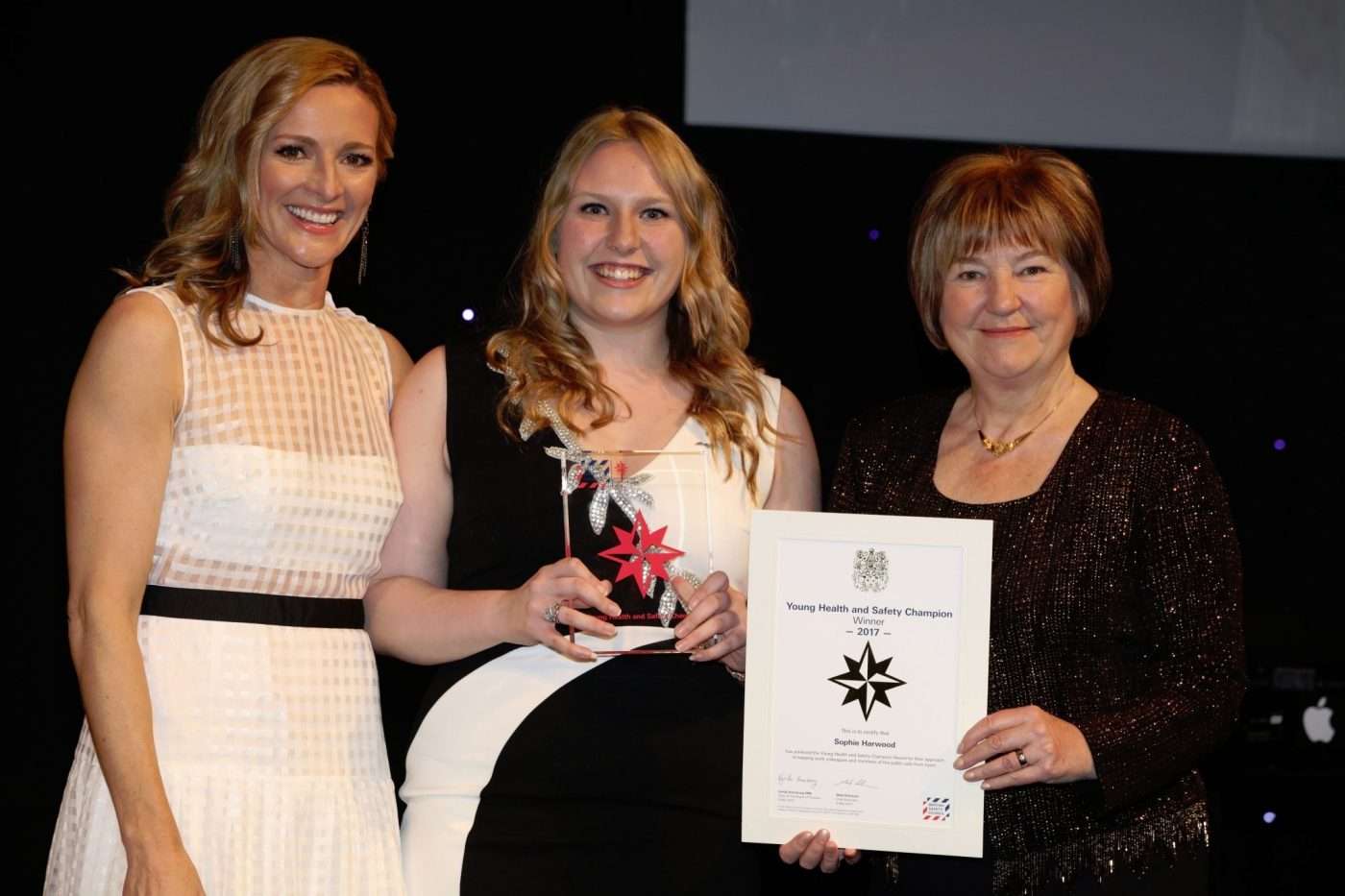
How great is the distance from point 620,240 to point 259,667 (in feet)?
2.89

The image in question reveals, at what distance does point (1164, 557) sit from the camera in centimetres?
216

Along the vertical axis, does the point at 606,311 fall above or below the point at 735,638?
above

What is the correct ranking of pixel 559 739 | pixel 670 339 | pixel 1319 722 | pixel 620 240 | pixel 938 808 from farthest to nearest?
pixel 1319 722 → pixel 670 339 → pixel 620 240 → pixel 559 739 → pixel 938 808

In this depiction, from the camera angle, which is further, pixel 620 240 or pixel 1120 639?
pixel 620 240

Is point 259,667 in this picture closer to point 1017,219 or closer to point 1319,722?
point 1017,219

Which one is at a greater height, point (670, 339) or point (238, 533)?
point (670, 339)

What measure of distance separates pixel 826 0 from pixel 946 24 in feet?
1.03

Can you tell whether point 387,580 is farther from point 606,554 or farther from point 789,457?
point 789,457

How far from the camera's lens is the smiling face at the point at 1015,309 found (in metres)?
2.28

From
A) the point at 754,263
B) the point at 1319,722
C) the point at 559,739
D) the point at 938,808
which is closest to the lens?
the point at 938,808

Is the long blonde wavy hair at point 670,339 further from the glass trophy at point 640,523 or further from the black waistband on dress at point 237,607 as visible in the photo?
the black waistband on dress at point 237,607

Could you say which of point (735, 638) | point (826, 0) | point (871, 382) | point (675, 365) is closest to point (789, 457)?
point (675, 365)

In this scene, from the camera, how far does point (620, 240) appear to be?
242 cm

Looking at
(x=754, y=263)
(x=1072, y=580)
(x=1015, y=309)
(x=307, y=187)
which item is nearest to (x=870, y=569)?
(x=1072, y=580)
